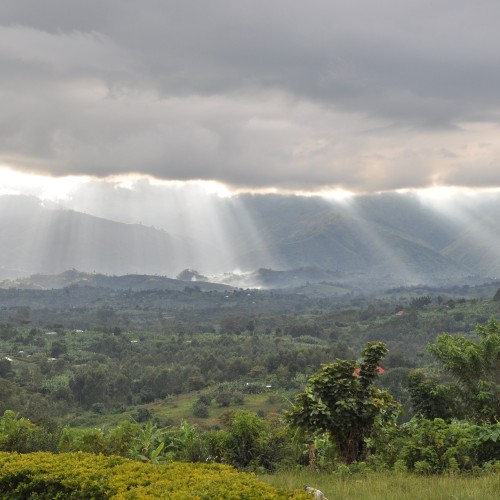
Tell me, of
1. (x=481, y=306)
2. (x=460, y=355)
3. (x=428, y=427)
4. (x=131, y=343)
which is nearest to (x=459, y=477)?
(x=428, y=427)

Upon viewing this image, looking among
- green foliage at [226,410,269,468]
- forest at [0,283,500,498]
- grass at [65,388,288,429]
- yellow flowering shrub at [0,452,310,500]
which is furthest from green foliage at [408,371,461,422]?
grass at [65,388,288,429]

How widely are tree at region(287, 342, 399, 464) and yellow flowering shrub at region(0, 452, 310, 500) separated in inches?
183

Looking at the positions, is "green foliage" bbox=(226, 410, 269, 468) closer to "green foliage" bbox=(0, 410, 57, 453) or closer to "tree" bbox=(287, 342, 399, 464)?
"tree" bbox=(287, 342, 399, 464)

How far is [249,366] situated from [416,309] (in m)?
83.7

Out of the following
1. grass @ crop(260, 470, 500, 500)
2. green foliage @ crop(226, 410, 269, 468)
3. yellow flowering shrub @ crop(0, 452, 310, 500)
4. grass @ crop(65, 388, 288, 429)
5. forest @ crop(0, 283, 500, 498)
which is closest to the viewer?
yellow flowering shrub @ crop(0, 452, 310, 500)

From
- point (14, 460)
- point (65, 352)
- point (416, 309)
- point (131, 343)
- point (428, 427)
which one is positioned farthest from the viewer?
point (416, 309)

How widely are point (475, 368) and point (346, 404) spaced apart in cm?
528

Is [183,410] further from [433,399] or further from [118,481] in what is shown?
[118,481]

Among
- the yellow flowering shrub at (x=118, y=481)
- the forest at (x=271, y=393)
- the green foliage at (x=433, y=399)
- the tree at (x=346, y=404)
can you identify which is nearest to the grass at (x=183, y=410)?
the forest at (x=271, y=393)

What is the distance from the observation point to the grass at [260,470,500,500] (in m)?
10.7

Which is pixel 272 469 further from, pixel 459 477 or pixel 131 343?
pixel 131 343

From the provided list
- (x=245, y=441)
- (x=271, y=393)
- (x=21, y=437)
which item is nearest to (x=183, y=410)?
(x=271, y=393)

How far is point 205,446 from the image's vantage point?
17.9 m

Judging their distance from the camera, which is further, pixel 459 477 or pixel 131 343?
pixel 131 343
